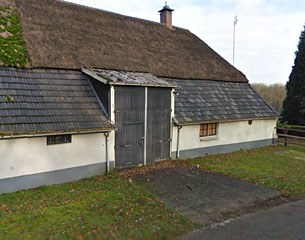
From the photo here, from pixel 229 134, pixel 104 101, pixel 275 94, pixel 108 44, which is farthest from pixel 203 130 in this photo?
pixel 275 94

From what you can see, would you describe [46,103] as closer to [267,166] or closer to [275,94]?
[267,166]

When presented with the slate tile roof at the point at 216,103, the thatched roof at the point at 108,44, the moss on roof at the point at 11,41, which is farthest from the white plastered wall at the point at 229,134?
the moss on roof at the point at 11,41

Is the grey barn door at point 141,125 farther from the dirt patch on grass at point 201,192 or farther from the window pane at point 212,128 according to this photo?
the window pane at point 212,128

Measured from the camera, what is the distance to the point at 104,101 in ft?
30.8

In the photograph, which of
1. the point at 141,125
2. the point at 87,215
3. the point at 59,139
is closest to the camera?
the point at 87,215

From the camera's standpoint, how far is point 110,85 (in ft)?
29.5

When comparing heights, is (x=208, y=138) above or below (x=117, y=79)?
below

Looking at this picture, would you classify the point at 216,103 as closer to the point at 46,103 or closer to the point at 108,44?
the point at 108,44

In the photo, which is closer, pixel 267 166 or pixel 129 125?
pixel 129 125

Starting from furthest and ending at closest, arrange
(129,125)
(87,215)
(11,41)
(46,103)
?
(129,125) < (11,41) < (46,103) < (87,215)

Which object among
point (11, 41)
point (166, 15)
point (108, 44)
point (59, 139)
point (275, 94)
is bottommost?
point (59, 139)

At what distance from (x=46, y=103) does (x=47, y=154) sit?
165 centimetres

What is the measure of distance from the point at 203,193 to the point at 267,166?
442 centimetres

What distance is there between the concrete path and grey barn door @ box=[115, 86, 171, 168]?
15.4 ft
